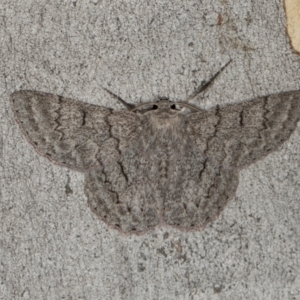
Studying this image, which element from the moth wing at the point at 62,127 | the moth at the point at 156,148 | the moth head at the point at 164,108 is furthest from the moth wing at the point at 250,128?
the moth wing at the point at 62,127

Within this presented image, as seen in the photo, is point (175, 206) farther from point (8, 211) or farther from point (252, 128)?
point (8, 211)

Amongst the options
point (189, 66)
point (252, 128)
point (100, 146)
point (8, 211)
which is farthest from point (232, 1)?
point (8, 211)

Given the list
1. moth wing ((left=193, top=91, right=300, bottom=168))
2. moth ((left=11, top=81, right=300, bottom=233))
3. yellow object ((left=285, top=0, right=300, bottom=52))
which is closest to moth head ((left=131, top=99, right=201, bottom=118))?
moth ((left=11, top=81, right=300, bottom=233))

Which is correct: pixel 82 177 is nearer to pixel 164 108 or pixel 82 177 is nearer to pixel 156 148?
pixel 156 148

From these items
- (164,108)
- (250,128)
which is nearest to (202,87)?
(164,108)

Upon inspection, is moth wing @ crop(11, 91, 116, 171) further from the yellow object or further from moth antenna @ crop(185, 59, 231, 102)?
the yellow object
